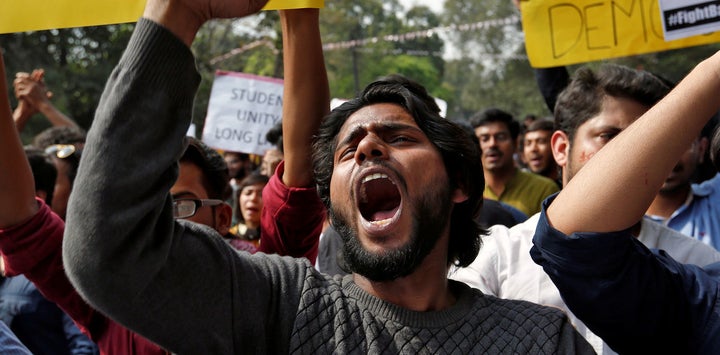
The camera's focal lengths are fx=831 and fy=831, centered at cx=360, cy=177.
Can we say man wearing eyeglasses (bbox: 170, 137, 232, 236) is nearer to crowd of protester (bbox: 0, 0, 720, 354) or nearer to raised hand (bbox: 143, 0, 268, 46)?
crowd of protester (bbox: 0, 0, 720, 354)

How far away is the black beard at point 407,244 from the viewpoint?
1.90 metres

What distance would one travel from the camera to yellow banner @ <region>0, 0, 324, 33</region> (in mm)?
2258

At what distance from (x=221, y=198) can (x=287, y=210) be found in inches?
35.7

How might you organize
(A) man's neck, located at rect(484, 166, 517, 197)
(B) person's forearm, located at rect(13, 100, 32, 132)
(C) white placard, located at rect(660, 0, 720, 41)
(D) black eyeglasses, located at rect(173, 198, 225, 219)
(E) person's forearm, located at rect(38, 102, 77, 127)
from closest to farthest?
(D) black eyeglasses, located at rect(173, 198, 225, 219), (C) white placard, located at rect(660, 0, 720, 41), (B) person's forearm, located at rect(13, 100, 32, 132), (E) person's forearm, located at rect(38, 102, 77, 127), (A) man's neck, located at rect(484, 166, 517, 197)

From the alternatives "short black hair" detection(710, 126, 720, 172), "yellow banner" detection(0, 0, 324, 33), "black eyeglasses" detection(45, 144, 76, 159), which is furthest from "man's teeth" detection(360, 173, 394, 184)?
"black eyeglasses" detection(45, 144, 76, 159)

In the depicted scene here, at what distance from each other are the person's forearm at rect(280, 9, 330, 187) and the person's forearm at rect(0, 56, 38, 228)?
0.67 m

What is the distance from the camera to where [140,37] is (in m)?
1.53

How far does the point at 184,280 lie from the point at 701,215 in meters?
2.84

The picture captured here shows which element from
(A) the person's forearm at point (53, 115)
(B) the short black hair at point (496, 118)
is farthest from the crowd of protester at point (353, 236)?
(B) the short black hair at point (496, 118)

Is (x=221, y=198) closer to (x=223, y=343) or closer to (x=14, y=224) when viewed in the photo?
(x=14, y=224)

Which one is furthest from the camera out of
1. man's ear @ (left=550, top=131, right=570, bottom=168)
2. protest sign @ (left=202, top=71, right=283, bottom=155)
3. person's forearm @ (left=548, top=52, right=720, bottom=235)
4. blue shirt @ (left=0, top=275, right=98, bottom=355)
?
protest sign @ (left=202, top=71, right=283, bottom=155)

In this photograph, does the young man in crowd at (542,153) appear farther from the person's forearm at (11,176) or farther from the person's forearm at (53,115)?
the person's forearm at (11,176)

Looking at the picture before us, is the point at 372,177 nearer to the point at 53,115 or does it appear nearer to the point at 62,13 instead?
the point at 62,13

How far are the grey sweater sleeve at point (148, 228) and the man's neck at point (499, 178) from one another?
14.3 feet
